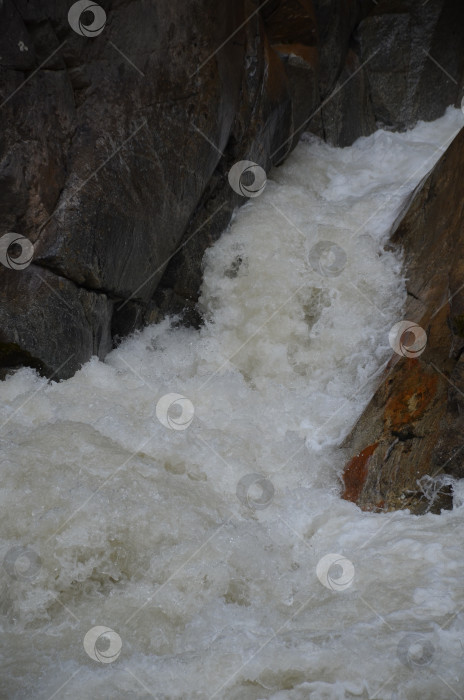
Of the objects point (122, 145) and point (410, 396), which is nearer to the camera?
point (410, 396)

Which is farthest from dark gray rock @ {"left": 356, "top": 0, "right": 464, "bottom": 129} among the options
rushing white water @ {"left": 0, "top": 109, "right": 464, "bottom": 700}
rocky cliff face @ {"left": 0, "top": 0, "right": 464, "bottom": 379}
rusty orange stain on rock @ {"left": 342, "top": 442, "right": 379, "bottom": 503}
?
rusty orange stain on rock @ {"left": 342, "top": 442, "right": 379, "bottom": 503}

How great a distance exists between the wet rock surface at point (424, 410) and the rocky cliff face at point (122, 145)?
1.85 m

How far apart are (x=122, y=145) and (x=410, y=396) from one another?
97.2 inches

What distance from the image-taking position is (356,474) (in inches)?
167

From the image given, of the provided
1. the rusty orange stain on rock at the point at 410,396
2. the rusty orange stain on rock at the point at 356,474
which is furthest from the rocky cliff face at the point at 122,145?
the rusty orange stain on rock at the point at 410,396

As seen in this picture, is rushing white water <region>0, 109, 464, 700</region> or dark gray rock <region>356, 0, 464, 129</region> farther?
dark gray rock <region>356, 0, 464, 129</region>

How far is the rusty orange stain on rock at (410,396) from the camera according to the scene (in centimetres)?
449

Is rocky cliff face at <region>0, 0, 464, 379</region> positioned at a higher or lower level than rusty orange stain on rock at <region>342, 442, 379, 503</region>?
higher

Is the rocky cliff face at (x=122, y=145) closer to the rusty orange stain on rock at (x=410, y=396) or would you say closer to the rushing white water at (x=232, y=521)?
the rushing white water at (x=232, y=521)

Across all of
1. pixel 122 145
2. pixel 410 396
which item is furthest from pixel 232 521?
pixel 122 145

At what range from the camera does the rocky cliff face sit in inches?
167

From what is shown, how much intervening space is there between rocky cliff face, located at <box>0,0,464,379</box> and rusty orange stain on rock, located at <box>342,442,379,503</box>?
1802 millimetres

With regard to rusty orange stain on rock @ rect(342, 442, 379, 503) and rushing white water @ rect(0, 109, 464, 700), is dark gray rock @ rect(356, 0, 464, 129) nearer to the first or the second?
rushing white water @ rect(0, 109, 464, 700)

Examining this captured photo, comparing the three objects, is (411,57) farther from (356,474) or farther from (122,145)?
(356,474)
